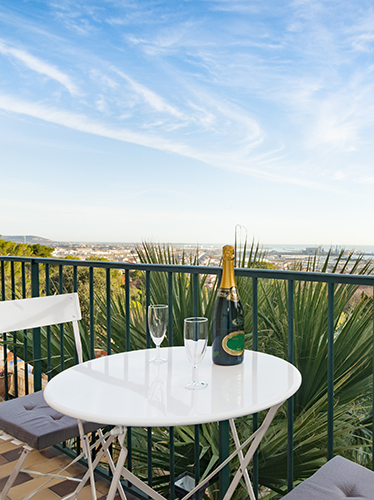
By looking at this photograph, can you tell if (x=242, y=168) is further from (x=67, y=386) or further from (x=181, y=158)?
(x=67, y=386)

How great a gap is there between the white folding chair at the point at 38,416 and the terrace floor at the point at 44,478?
0.28 metres

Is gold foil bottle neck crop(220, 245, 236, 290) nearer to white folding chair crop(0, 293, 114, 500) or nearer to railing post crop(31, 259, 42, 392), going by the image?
white folding chair crop(0, 293, 114, 500)

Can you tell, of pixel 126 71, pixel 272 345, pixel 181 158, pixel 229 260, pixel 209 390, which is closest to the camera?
pixel 209 390

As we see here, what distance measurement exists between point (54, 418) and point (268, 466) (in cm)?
114

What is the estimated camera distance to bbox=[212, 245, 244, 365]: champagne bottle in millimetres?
1292

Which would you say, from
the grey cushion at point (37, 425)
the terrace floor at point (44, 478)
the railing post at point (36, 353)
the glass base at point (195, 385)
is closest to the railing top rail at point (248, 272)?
the railing post at point (36, 353)

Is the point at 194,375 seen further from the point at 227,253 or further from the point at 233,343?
the point at 227,253

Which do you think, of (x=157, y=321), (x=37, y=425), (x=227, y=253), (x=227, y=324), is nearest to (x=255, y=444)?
(x=227, y=324)

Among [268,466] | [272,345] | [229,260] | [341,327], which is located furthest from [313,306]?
[229,260]

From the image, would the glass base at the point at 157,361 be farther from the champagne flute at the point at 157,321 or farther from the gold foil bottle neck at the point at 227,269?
the gold foil bottle neck at the point at 227,269

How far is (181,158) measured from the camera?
25578 millimetres

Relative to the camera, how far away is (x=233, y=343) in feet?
4.25

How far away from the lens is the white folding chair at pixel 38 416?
147 cm

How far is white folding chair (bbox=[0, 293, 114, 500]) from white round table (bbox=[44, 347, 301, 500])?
0.81 feet
